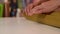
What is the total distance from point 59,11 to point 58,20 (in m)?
0.05

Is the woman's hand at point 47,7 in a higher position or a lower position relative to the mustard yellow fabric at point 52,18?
higher

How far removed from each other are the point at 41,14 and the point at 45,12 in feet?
0.08

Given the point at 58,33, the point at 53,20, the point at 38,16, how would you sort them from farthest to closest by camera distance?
the point at 38,16 < the point at 53,20 < the point at 58,33

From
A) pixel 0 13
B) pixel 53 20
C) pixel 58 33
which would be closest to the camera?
pixel 58 33

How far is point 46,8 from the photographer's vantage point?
534mm

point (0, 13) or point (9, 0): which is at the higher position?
point (9, 0)

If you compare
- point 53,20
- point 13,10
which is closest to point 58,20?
point 53,20

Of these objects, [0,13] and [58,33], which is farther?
[0,13]

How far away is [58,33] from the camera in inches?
14.4

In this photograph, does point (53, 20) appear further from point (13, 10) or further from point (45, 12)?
point (13, 10)

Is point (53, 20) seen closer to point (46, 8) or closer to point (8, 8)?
point (46, 8)

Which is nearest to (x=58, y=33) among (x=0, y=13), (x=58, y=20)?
(x=58, y=20)

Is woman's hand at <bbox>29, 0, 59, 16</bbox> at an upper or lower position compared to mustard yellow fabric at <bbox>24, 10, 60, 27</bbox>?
upper

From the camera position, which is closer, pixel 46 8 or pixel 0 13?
pixel 46 8
